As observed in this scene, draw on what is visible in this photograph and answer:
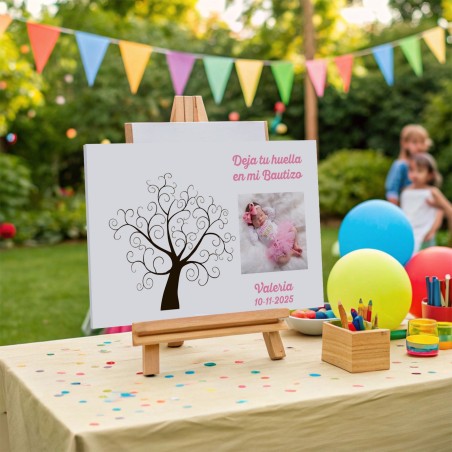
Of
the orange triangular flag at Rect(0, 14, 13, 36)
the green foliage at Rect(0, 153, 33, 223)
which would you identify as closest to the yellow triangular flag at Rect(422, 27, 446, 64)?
the orange triangular flag at Rect(0, 14, 13, 36)

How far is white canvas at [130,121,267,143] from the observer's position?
5.59 ft

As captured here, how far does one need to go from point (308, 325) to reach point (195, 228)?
0.47 meters

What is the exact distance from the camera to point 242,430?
1377 mm

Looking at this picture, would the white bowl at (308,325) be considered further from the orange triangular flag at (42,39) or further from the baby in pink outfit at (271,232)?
the orange triangular flag at (42,39)

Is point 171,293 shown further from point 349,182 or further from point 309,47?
point 349,182

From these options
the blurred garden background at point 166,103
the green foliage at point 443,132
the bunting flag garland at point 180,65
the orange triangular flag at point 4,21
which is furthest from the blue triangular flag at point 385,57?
the green foliage at point 443,132

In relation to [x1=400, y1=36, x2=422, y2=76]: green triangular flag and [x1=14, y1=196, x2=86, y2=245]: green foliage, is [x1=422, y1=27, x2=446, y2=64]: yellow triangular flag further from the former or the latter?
[x1=14, y1=196, x2=86, y2=245]: green foliage

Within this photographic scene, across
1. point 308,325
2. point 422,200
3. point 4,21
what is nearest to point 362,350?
point 308,325

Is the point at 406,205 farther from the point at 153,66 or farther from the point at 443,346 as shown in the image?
the point at 153,66

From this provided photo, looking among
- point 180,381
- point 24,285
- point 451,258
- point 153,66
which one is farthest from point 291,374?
point 153,66

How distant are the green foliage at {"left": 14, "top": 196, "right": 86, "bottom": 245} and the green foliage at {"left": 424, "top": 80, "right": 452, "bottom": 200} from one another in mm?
5219

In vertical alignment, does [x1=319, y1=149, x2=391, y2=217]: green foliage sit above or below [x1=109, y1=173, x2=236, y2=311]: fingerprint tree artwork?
above

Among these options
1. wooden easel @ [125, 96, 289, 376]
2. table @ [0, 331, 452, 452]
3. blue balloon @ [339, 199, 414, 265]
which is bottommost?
table @ [0, 331, 452, 452]

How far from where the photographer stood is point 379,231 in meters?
2.36
